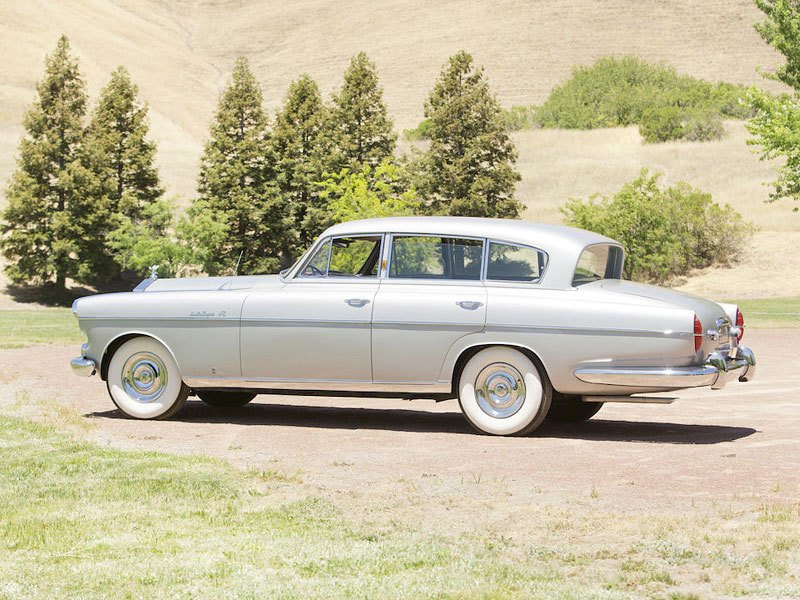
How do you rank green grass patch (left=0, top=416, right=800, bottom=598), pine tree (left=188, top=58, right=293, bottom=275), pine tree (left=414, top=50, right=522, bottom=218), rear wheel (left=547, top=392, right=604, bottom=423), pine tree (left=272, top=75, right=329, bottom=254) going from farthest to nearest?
pine tree (left=272, top=75, right=329, bottom=254)
pine tree (left=188, top=58, right=293, bottom=275)
pine tree (left=414, top=50, right=522, bottom=218)
rear wheel (left=547, top=392, right=604, bottom=423)
green grass patch (left=0, top=416, right=800, bottom=598)

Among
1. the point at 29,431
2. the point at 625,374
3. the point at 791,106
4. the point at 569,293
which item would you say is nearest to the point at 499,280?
the point at 569,293

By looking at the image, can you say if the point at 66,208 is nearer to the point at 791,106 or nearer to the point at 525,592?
the point at 791,106

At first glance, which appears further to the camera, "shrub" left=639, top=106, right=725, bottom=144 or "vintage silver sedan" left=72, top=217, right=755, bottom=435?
"shrub" left=639, top=106, right=725, bottom=144

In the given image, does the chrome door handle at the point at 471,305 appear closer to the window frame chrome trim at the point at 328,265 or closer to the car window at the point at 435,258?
the car window at the point at 435,258

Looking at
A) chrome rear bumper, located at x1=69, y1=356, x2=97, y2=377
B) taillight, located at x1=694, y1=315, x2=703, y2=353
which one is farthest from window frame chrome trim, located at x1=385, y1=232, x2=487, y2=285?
chrome rear bumper, located at x1=69, y1=356, x2=97, y2=377

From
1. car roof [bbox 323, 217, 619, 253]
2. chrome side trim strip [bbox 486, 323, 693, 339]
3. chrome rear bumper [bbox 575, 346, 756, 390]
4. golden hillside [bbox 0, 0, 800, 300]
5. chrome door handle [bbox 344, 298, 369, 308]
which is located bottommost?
chrome rear bumper [bbox 575, 346, 756, 390]

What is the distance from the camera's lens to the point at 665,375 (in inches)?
390

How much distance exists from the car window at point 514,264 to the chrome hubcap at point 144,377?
128 inches

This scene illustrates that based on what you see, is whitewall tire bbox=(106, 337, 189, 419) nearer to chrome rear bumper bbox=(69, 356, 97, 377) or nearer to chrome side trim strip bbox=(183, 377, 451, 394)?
chrome rear bumper bbox=(69, 356, 97, 377)

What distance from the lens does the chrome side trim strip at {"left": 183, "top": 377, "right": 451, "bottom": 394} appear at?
1062 cm

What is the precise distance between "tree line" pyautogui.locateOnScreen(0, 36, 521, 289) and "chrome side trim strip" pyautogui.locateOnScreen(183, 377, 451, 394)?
38.3m

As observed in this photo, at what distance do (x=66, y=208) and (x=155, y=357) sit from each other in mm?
41950

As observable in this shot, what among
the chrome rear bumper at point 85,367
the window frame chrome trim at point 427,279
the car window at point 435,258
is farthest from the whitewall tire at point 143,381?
the car window at point 435,258

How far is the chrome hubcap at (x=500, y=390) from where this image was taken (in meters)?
10.4
